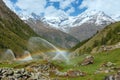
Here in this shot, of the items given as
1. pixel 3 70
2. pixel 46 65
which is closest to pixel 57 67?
pixel 46 65

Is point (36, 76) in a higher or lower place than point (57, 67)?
lower

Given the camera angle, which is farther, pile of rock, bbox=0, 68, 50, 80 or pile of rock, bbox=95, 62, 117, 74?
pile of rock, bbox=95, 62, 117, 74

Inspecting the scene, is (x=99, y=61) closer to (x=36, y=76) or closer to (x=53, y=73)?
(x=53, y=73)

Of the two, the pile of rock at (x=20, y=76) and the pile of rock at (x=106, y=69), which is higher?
the pile of rock at (x=106, y=69)

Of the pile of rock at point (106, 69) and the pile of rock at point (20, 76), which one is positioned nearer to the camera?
the pile of rock at point (20, 76)

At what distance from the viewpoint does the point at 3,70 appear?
50.9m

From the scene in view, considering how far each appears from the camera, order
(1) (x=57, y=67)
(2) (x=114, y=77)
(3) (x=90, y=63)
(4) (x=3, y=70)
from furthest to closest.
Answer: (3) (x=90, y=63)
(1) (x=57, y=67)
(4) (x=3, y=70)
(2) (x=114, y=77)

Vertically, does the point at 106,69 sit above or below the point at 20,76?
above

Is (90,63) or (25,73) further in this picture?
(90,63)

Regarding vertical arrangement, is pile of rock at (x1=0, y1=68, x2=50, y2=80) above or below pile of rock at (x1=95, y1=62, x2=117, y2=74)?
below

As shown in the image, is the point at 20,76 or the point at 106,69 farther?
the point at 106,69

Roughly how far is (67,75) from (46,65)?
16289 mm

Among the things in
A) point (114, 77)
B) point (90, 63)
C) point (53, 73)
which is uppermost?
point (90, 63)

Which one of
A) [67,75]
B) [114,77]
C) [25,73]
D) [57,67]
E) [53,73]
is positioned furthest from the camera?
[57,67]
